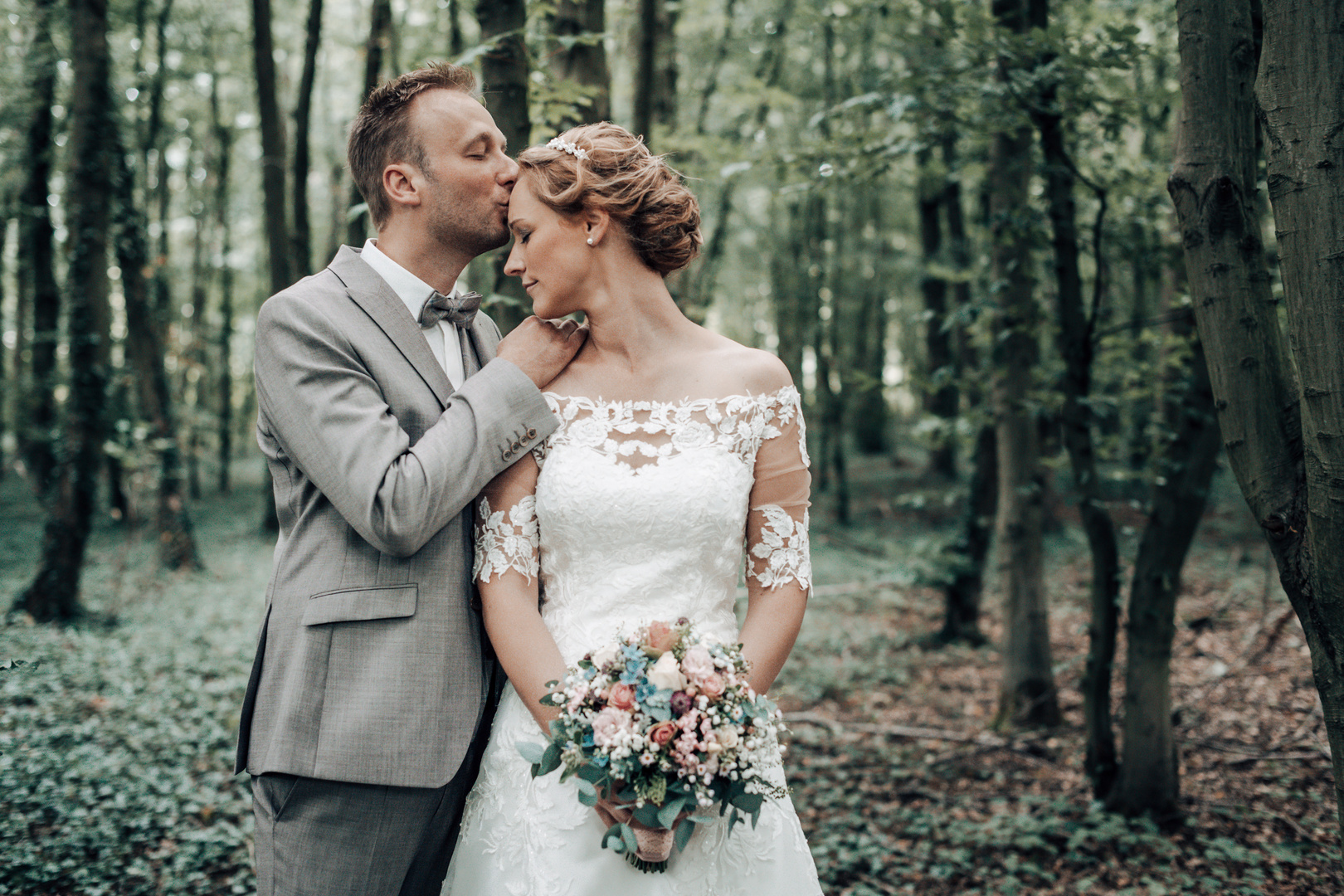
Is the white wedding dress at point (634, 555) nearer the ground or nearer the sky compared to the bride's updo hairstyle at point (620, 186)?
nearer the ground

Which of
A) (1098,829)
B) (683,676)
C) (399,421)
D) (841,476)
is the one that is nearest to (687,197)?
(399,421)

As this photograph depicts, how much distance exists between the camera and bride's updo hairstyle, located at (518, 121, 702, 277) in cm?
234

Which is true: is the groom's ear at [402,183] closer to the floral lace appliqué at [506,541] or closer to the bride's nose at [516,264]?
the bride's nose at [516,264]

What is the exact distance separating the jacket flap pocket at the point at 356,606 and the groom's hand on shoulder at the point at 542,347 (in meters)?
0.68

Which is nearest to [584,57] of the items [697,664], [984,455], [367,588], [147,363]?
[367,588]

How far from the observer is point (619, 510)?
2.27 metres

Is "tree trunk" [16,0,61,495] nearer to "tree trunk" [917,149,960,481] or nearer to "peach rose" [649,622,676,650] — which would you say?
"tree trunk" [917,149,960,481]

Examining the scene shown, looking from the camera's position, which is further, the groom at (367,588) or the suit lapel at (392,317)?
the suit lapel at (392,317)

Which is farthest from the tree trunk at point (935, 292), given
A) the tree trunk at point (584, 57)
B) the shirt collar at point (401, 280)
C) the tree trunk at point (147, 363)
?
the tree trunk at point (147, 363)

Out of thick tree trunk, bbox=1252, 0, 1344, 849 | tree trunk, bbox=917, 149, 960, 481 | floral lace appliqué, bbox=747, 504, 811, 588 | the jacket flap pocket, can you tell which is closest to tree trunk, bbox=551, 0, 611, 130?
floral lace appliqué, bbox=747, 504, 811, 588

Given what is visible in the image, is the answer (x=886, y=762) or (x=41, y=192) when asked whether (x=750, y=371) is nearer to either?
(x=886, y=762)

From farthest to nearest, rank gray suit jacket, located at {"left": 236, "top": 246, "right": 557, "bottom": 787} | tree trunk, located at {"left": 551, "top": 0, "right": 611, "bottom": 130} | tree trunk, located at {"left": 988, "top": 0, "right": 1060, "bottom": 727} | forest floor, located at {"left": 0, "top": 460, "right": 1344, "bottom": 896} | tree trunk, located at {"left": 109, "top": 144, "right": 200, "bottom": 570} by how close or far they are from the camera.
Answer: tree trunk, located at {"left": 109, "top": 144, "right": 200, "bottom": 570}, tree trunk, located at {"left": 988, "top": 0, "right": 1060, "bottom": 727}, tree trunk, located at {"left": 551, "top": 0, "right": 611, "bottom": 130}, forest floor, located at {"left": 0, "top": 460, "right": 1344, "bottom": 896}, gray suit jacket, located at {"left": 236, "top": 246, "right": 557, "bottom": 787}

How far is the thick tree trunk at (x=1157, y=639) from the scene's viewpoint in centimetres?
436

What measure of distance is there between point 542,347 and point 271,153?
768cm
